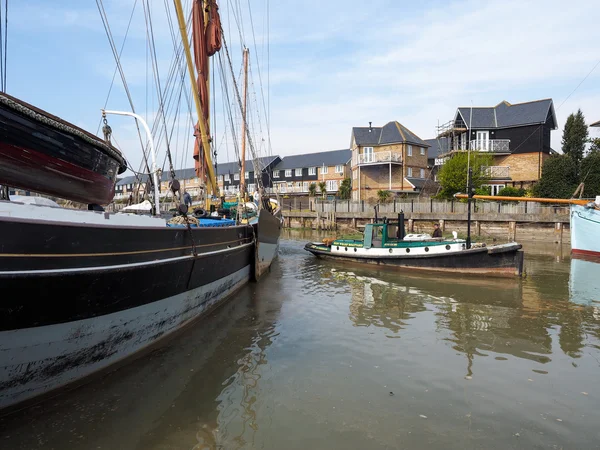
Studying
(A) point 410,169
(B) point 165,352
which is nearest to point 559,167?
(A) point 410,169

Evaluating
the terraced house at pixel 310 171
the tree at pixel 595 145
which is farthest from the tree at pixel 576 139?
the terraced house at pixel 310 171

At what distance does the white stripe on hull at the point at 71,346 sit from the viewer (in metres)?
4.65

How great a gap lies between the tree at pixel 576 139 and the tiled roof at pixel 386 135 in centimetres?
1605

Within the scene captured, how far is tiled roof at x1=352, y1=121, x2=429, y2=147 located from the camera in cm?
4859

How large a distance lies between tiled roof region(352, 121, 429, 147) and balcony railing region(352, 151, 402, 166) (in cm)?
168

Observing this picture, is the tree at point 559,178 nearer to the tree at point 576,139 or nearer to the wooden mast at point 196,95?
the tree at point 576,139

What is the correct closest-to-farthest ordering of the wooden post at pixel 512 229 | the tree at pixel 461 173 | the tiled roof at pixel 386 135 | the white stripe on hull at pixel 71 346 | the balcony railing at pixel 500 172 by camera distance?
1. the white stripe on hull at pixel 71 346
2. the wooden post at pixel 512 229
3. the tree at pixel 461 173
4. the balcony railing at pixel 500 172
5. the tiled roof at pixel 386 135

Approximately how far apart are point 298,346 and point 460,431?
12.0 feet

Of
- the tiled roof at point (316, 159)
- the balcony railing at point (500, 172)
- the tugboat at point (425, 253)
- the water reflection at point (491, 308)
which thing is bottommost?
the water reflection at point (491, 308)

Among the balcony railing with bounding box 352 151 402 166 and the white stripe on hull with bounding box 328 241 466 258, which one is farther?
the balcony railing with bounding box 352 151 402 166

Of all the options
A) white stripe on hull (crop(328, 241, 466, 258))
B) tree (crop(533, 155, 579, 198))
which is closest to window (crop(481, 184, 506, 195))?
tree (crop(533, 155, 579, 198))

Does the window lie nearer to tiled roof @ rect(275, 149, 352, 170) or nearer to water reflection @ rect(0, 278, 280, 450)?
tiled roof @ rect(275, 149, 352, 170)

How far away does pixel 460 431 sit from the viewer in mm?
4965

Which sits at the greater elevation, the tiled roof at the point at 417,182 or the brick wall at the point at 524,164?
the brick wall at the point at 524,164
